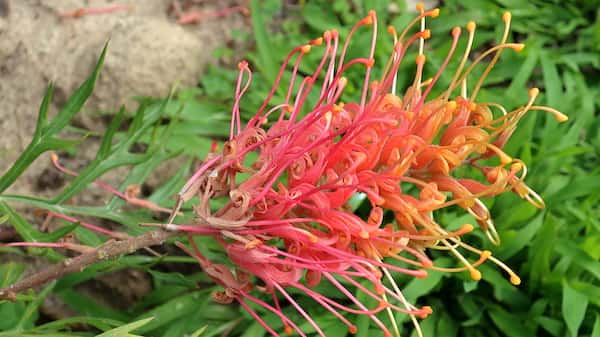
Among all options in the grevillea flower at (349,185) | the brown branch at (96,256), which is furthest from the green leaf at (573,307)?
the brown branch at (96,256)

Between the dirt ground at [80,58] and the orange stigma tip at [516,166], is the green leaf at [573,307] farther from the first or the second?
the dirt ground at [80,58]

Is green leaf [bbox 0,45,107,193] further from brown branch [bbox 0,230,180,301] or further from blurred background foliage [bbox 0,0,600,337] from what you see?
brown branch [bbox 0,230,180,301]

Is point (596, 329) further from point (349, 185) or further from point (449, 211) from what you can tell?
point (349, 185)

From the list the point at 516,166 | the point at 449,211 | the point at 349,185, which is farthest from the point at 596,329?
the point at 349,185

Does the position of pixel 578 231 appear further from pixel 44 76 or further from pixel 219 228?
pixel 44 76

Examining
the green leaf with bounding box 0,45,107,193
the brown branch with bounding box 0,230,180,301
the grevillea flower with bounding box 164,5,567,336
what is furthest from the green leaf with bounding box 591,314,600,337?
the green leaf with bounding box 0,45,107,193
